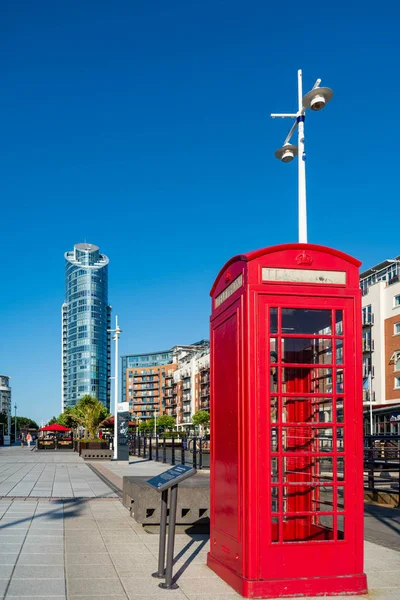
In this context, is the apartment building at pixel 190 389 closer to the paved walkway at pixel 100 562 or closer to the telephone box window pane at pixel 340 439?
the paved walkway at pixel 100 562

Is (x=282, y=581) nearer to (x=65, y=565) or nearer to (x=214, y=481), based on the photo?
(x=214, y=481)

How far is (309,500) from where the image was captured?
6.46 m


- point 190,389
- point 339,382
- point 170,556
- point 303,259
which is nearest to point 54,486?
Result: point 170,556

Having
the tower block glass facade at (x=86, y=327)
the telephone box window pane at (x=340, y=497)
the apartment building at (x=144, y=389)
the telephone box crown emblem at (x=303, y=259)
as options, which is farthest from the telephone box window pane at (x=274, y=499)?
the tower block glass facade at (x=86, y=327)

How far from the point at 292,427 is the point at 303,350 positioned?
722 mm

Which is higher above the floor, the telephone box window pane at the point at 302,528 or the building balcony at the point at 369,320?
the building balcony at the point at 369,320

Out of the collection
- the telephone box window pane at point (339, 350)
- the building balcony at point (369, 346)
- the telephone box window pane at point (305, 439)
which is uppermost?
the building balcony at point (369, 346)

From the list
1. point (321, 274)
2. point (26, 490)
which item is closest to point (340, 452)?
point (321, 274)

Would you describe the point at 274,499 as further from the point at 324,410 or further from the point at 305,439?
the point at 324,410

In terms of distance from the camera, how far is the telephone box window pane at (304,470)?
6.35 metres

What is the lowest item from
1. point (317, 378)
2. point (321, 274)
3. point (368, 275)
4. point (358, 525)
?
point (358, 525)

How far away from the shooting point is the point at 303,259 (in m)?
6.25

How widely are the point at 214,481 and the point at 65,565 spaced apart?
5.81 feet

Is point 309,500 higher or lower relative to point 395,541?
higher
